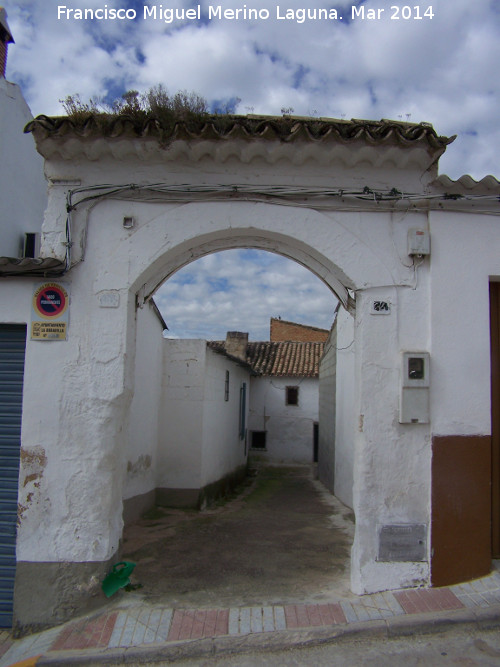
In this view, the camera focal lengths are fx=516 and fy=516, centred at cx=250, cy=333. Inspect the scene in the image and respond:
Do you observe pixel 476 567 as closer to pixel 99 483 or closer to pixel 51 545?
pixel 99 483

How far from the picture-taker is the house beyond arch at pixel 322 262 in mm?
4613

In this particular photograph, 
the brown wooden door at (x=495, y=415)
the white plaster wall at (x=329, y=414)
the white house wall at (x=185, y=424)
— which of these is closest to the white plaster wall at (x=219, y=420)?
the white house wall at (x=185, y=424)

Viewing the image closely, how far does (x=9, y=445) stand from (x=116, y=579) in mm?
1600

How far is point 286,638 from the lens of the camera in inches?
158

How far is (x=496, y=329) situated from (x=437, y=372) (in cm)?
84

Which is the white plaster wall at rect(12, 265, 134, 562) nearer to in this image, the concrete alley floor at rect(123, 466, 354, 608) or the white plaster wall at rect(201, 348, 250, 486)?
the concrete alley floor at rect(123, 466, 354, 608)

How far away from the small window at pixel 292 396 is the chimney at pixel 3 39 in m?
18.1

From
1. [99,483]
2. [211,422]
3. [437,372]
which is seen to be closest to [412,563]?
[437,372]

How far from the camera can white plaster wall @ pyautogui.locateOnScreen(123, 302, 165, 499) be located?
8.16 meters

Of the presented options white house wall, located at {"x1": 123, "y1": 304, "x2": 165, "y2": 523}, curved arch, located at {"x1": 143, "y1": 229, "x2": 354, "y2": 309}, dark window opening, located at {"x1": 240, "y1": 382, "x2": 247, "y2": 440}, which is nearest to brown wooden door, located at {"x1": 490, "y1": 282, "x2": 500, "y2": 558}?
curved arch, located at {"x1": 143, "y1": 229, "x2": 354, "y2": 309}

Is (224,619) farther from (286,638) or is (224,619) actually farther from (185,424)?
(185,424)

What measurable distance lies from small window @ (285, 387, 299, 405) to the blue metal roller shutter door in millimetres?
20286

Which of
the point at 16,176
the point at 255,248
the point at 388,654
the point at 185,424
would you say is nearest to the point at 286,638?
the point at 388,654

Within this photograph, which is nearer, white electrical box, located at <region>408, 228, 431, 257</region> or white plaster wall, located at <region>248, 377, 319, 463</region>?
white electrical box, located at <region>408, 228, 431, 257</region>
